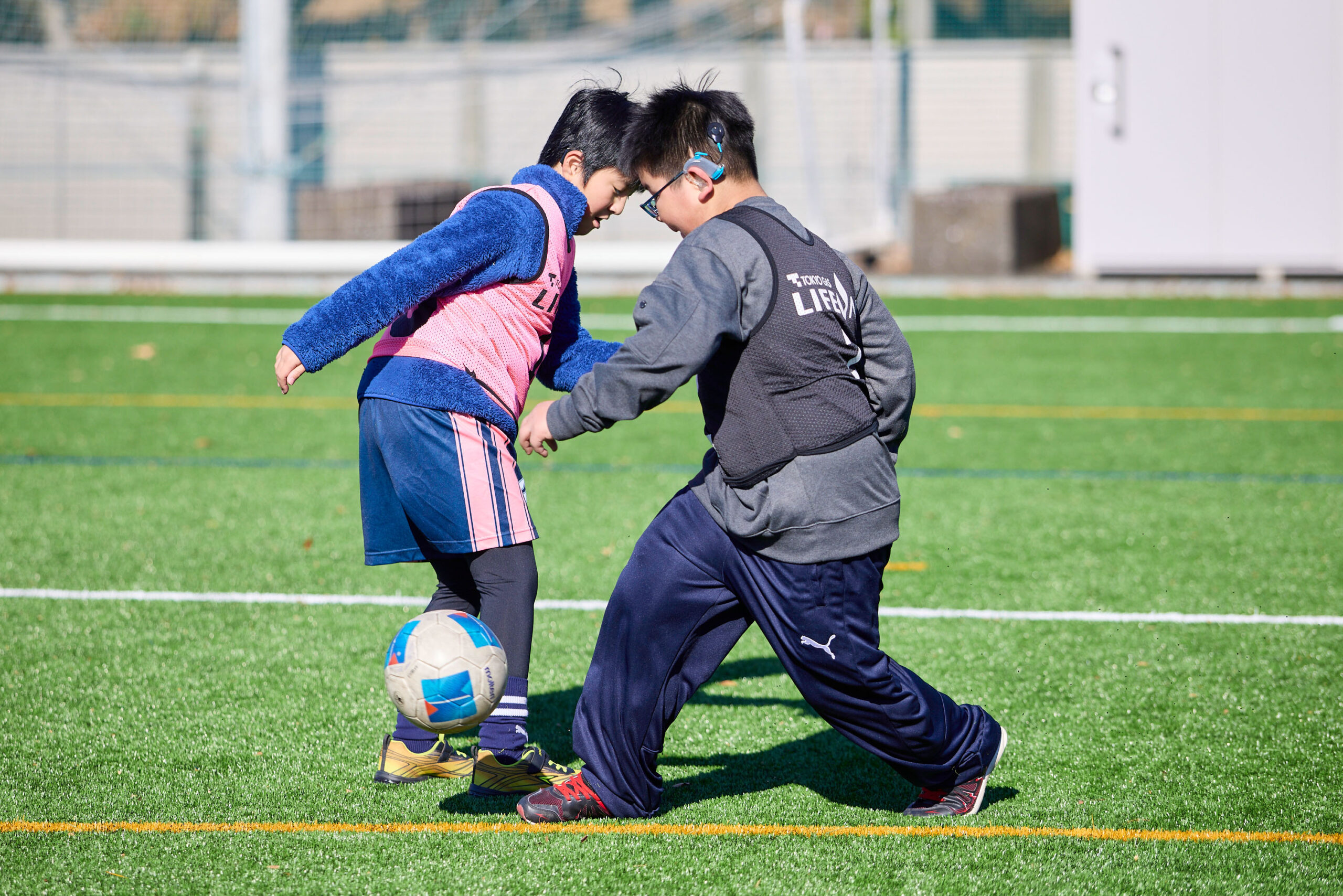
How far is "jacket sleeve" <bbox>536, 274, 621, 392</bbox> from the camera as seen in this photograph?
3465mm

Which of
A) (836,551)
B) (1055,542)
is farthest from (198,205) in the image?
(836,551)

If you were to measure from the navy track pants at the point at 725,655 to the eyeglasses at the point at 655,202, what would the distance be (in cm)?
63

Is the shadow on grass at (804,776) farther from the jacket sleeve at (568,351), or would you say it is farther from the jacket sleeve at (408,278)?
the jacket sleeve at (408,278)

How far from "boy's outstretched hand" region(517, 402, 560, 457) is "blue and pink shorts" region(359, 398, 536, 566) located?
1.01ft

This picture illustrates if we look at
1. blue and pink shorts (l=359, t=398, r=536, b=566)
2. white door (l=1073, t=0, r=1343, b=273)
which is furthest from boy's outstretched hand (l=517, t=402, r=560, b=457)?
white door (l=1073, t=0, r=1343, b=273)

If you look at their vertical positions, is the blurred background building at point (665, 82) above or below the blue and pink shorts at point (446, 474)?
above

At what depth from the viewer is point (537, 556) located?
5426mm

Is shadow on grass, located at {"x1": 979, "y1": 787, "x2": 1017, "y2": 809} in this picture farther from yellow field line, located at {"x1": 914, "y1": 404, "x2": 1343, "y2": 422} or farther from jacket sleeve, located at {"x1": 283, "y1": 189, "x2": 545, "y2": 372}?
yellow field line, located at {"x1": 914, "y1": 404, "x2": 1343, "y2": 422}

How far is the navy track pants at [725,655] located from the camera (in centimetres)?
282

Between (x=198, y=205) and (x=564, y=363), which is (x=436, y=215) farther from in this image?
(x=564, y=363)

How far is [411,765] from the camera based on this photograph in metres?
3.30

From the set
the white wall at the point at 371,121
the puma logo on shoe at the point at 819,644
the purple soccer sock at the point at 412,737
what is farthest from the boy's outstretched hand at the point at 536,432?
the white wall at the point at 371,121

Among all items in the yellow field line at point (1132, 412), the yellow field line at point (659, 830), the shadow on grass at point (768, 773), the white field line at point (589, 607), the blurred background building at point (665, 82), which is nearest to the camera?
the yellow field line at point (659, 830)

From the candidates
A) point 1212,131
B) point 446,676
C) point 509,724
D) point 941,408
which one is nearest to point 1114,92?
point 1212,131
